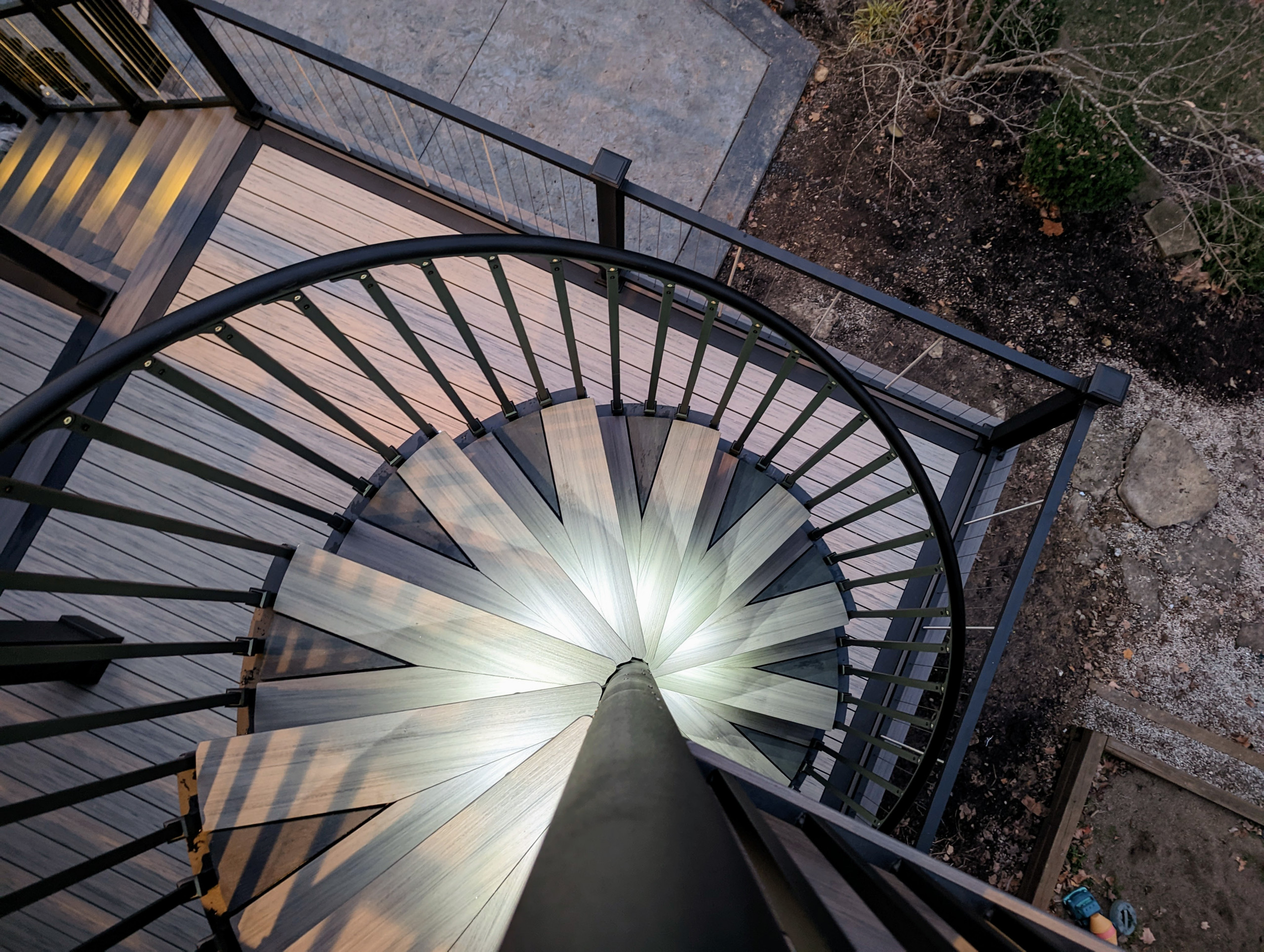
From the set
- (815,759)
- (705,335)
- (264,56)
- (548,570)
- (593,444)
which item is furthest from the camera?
(264,56)

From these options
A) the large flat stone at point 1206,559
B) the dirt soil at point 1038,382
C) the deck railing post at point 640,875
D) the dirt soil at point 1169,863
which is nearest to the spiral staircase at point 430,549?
the deck railing post at point 640,875

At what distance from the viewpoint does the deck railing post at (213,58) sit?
3351 millimetres

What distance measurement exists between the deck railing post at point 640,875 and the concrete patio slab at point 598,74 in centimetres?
494

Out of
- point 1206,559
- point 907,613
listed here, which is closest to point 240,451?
point 907,613

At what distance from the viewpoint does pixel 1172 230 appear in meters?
5.31

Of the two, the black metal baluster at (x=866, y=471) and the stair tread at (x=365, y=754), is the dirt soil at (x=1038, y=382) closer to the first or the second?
the black metal baluster at (x=866, y=471)

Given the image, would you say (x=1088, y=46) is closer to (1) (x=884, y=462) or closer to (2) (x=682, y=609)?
(1) (x=884, y=462)

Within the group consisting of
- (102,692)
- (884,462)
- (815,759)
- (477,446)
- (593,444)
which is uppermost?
(884,462)

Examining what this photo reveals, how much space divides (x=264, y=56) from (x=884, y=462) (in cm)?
543

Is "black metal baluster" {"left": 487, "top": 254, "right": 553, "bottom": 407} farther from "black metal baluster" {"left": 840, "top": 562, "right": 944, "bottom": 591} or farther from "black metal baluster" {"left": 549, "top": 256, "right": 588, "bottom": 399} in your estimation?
"black metal baluster" {"left": 840, "top": 562, "right": 944, "bottom": 591}

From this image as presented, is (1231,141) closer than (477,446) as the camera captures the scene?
No

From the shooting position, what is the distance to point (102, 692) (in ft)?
11.1

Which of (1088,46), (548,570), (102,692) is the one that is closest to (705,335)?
(548,570)

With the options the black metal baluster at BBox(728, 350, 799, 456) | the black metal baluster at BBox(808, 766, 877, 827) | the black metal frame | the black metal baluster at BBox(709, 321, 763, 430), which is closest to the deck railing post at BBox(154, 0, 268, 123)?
the black metal frame
